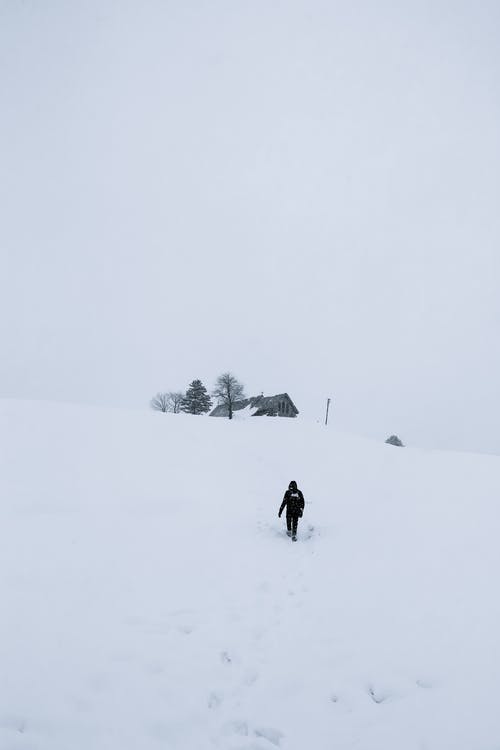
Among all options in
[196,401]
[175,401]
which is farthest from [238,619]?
[175,401]

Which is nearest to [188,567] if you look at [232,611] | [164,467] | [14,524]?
[232,611]

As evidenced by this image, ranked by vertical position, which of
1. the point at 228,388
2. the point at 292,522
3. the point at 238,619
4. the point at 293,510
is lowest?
the point at 238,619

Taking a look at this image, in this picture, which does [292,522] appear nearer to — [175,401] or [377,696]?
[377,696]

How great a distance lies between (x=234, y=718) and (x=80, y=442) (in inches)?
760

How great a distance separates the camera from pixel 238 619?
7285mm

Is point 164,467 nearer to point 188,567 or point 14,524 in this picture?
point 14,524

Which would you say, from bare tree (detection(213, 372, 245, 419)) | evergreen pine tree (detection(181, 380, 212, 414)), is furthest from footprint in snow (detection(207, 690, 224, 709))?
evergreen pine tree (detection(181, 380, 212, 414))

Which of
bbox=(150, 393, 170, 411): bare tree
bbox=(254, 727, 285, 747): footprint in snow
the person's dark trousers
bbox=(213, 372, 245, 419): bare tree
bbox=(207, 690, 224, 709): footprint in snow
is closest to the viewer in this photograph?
bbox=(254, 727, 285, 747): footprint in snow

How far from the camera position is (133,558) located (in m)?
9.50

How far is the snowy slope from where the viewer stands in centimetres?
471

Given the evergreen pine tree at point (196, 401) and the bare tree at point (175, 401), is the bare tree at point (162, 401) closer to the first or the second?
the bare tree at point (175, 401)

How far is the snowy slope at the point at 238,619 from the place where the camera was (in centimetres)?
471

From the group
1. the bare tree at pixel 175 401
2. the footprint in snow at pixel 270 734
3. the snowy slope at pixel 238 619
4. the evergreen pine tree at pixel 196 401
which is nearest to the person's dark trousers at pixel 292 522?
the snowy slope at pixel 238 619

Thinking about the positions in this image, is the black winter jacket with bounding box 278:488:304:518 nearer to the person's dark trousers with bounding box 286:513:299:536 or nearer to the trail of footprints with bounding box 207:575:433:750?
the person's dark trousers with bounding box 286:513:299:536
